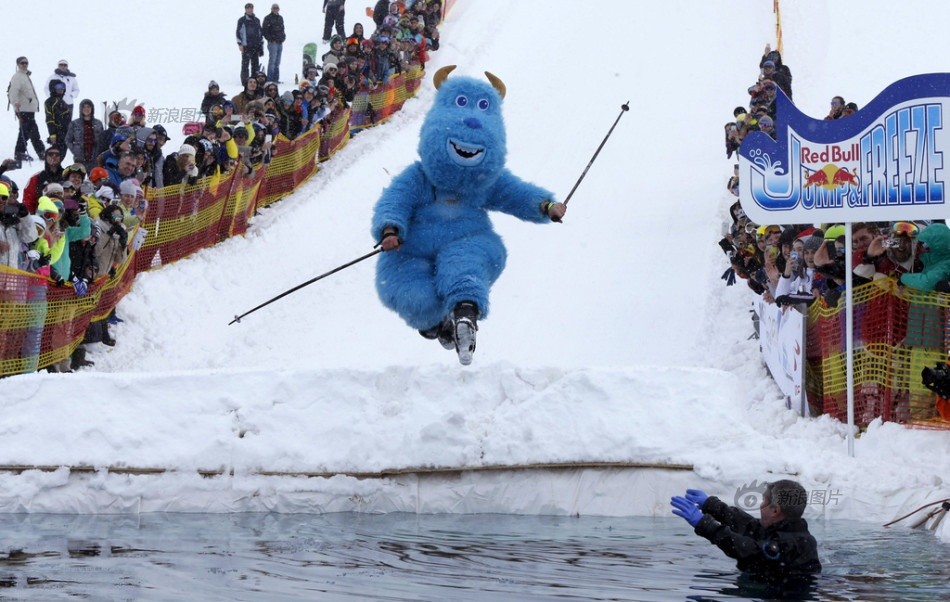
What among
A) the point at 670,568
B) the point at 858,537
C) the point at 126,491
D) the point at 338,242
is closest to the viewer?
the point at 670,568

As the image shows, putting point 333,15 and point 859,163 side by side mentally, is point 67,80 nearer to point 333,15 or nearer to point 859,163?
point 333,15

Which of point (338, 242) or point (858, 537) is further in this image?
point (338, 242)

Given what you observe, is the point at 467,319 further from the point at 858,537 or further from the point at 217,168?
the point at 217,168

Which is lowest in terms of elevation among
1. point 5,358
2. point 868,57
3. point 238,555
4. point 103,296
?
point 238,555

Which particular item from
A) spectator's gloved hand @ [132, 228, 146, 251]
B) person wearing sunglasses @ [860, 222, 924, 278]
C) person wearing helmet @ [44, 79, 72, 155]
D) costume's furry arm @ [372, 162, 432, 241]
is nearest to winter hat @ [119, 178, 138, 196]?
spectator's gloved hand @ [132, 228, 146, 251]

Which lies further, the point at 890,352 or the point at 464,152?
the point at 464,152

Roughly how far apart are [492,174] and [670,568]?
14.3 ft

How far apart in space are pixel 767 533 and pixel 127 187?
A: 31.0 feet

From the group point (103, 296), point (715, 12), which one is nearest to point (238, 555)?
point (103, 296)

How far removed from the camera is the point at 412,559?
5.86 meters

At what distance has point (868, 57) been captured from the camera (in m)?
25.0

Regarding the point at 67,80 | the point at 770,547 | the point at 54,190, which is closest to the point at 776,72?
the point at 67,80

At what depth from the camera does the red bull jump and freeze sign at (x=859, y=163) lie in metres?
8.58

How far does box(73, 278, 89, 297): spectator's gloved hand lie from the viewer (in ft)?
39.0
